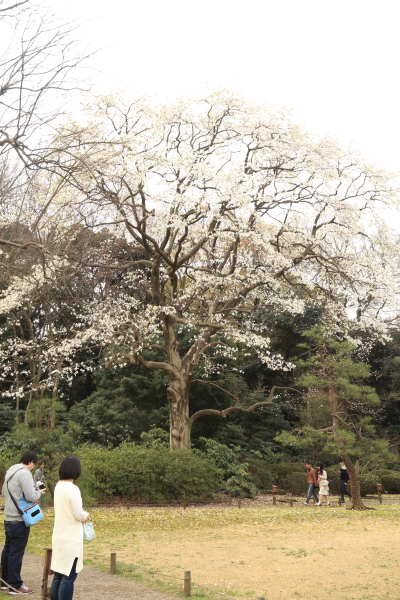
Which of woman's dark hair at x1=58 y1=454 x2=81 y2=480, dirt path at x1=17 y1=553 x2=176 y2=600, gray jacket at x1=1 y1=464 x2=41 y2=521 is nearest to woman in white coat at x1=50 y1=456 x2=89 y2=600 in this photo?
woman's dark hair at x1=58 y1=454 x2=81 y2=480

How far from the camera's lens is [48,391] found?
27734 millimetres

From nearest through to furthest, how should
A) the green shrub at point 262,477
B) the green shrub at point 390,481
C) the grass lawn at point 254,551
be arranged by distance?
1. the grass lawn at point 254,551
2. the green shrub at point 262,477
3. the green shrub at point 390,481

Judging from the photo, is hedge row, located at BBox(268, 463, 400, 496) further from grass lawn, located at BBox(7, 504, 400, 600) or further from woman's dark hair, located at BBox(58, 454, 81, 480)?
woman's dark hair, located at BBox(58, 454, 81, 480)

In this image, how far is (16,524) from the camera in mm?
6035

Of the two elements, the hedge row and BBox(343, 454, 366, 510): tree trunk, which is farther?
the hedge row

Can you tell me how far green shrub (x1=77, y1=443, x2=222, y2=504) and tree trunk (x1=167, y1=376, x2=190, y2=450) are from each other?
1162mm

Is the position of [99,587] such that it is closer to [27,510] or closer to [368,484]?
[27,510]

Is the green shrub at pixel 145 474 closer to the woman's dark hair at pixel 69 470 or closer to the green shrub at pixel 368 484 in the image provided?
the green shrub at pixel 368 484

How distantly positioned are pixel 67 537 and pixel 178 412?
14239mm

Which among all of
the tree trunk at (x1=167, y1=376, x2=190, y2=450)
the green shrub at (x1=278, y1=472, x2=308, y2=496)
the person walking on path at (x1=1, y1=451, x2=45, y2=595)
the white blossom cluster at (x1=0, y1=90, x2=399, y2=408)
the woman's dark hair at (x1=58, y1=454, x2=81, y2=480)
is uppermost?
the white blossom cluster at (x1=0, y1=90, x2=399, y2=408)

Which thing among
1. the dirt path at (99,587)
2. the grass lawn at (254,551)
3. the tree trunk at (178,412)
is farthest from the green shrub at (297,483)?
the dirt path at (99,587)

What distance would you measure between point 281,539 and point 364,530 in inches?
87.6

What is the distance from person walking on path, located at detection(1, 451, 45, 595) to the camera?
6.00 m

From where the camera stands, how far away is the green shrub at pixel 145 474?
54.8 feet
